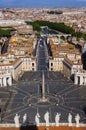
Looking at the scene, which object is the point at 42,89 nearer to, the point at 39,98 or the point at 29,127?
the point at 39,98

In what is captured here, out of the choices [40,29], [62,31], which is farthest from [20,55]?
[40,29]

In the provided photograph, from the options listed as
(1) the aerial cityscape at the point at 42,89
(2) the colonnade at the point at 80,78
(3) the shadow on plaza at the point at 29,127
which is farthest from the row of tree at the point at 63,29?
(3) the shadow on plaza at the point at 29,127

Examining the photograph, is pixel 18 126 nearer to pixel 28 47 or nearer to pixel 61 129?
pixel 61 129

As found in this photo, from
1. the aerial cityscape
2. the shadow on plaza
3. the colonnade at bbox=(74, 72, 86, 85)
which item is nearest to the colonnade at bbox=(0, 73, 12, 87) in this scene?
the aerial cityscape

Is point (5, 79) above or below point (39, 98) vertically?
above

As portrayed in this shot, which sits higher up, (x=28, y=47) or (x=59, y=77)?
(x=28, y=47)

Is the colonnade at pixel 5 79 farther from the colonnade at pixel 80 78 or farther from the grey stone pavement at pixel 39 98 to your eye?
the colonnade at pixel 80 78

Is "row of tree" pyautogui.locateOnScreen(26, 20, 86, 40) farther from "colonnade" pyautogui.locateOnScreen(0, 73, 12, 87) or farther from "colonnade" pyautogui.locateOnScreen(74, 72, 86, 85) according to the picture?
"colonnade" pyautogui.locateOnScreen(0, 73, 12, 87)

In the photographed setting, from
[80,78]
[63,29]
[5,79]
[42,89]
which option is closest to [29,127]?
[42,89]
